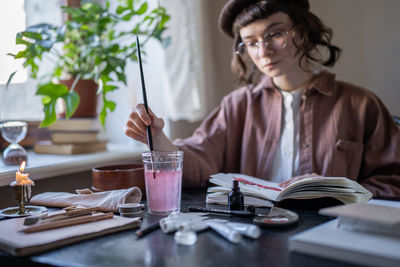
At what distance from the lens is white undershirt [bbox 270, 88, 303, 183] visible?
164 cm

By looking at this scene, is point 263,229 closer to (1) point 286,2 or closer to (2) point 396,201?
(2) point 396,201

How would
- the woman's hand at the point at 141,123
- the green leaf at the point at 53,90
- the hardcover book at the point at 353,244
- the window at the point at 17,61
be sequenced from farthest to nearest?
1. the window at the point at 17,61
2. the green leaf at the point at 53,90
3. the woman's hand at the point at 141,123
4. the hardcover book at the point at 353,244

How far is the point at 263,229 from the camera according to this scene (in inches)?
36.1

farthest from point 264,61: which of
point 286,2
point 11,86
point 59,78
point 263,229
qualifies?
point 11,86

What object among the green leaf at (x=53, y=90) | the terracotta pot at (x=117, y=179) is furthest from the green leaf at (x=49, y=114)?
the terracotta pot at (x=117, y=179)

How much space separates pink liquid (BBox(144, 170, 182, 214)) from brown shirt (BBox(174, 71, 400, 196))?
0.40 meters

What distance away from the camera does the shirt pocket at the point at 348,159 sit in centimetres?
155

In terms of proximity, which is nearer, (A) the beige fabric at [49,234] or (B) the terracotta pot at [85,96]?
(A) the beige fabric at [49,234]

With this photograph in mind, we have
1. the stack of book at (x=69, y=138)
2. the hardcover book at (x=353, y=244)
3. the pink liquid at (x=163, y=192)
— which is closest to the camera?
the hardcover book at (x=353, y=244)

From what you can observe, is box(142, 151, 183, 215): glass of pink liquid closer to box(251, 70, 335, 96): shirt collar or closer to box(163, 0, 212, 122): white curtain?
box(251, 70, 335, 96): shirt collar

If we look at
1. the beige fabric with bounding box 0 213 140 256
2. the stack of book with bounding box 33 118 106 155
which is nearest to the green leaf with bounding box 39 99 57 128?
the stack of book with bounding box 33 118 106 155

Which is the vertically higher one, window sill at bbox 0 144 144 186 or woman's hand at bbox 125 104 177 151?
woman's hand at bbox 125 104 177 151

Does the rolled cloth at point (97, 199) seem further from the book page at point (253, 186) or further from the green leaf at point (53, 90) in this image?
the green leaf at point (53, 90)

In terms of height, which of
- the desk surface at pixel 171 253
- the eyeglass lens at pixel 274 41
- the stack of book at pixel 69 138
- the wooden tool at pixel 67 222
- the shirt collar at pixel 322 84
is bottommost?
the desk surface at pixel 171 253
